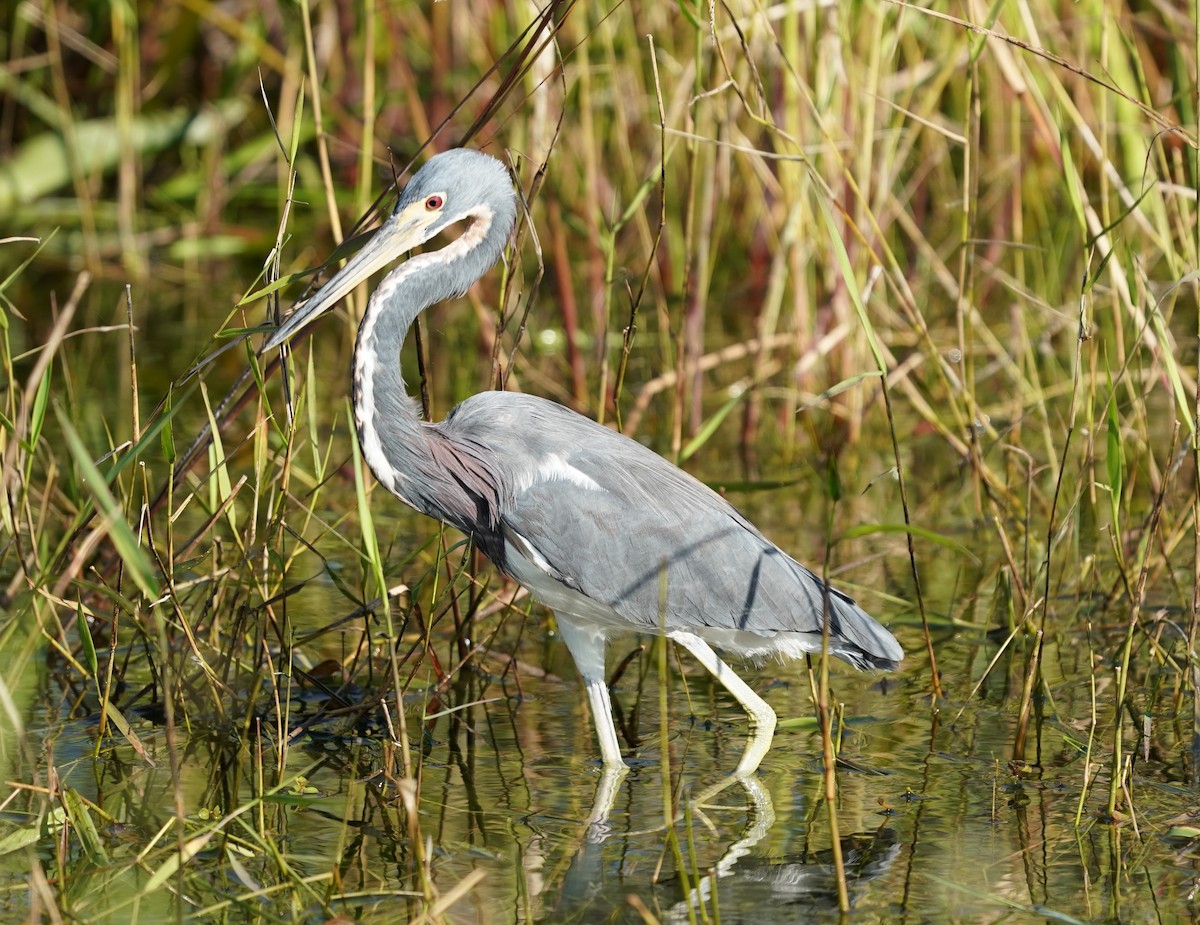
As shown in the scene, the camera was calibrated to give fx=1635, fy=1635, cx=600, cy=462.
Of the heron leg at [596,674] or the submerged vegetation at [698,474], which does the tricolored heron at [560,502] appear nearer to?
the heron leg at [596,674]

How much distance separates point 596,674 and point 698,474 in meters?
2.22

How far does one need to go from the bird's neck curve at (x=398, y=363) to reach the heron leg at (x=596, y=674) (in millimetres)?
429

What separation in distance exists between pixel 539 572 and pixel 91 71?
6498mm

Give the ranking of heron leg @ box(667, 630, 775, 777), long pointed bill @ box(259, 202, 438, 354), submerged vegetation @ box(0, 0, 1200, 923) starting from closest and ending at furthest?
submerged vegetation @ box(0, 0, 1200, 923) → long pointed bill @ box(259, 202, 438, 354) → heron leg @ box(667, 630, 775, 777)

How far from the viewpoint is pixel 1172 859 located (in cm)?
321

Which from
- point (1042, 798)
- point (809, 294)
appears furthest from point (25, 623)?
point (809, 294)

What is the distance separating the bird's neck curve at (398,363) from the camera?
12.0 ft

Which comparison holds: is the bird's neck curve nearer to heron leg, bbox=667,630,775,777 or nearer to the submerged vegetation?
the submerged vegetation

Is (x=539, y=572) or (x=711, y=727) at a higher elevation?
(x=539, y=572)

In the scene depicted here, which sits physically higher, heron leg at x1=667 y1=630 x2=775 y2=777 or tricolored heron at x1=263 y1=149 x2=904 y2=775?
tricolored heron at x1=263 y1=149 x2=904 y2=775

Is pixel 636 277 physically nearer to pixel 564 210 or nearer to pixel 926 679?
pixel 564 210

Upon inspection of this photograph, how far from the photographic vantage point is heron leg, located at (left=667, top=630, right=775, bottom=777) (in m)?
3.73

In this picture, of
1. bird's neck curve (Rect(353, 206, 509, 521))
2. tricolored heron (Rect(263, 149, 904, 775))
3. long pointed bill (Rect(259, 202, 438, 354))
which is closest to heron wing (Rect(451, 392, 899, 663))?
tricolored heron (Rect(263, 149, 904, 775))

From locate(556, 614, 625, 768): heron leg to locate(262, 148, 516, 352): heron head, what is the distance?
3.11 feet
